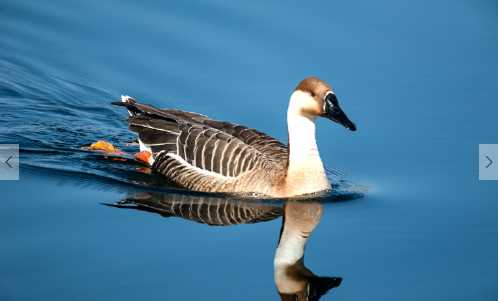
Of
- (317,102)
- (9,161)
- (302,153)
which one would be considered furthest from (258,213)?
(9,161)

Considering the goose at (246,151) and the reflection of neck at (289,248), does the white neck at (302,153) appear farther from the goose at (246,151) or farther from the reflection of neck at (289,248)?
the reflection of neck at (289,248)

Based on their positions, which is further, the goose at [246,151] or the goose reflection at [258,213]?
the goose at [246,151]

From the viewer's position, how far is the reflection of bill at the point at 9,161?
1224 cm

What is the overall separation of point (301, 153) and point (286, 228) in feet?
3.88

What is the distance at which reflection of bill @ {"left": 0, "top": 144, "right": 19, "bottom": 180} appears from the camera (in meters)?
12.2

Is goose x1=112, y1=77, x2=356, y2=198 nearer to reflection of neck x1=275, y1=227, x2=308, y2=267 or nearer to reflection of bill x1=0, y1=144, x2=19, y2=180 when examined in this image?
reflection of neck x1=275, y1=227, x2=308, y2=267

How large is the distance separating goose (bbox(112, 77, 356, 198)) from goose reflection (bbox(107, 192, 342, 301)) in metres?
0.22

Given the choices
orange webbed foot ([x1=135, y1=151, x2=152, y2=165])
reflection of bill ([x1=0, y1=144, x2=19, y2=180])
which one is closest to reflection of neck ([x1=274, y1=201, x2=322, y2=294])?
orange webbed foot ([x1=135, y1=151, x2=152, y2=165])

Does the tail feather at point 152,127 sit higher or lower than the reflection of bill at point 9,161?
higher

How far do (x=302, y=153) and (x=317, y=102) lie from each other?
0.73 metres

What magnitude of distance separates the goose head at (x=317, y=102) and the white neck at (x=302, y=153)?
0.04 m

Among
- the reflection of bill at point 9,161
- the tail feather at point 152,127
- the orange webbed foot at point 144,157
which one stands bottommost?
the reflection of bill at point 9,161

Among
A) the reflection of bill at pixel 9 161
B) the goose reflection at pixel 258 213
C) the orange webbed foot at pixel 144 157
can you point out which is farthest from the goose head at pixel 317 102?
the reflection of bill at pixel 9 161

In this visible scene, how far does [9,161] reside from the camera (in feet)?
42.0
